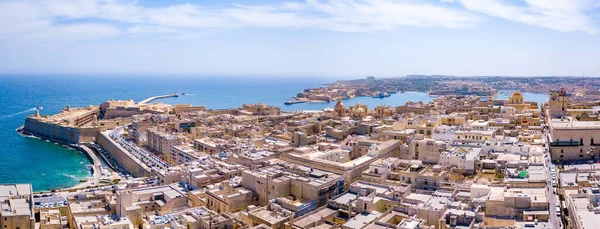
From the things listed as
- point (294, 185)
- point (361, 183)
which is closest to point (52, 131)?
point (294, 185)

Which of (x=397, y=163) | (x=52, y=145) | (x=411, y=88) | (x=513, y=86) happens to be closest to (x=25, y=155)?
(x=52, y=145)

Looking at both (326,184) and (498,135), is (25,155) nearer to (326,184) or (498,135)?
(326,184)

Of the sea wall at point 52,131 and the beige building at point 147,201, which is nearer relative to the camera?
the beige building at point 147,201

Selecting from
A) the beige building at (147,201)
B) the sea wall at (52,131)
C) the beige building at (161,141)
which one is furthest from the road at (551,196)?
the sea wall at (52,131)

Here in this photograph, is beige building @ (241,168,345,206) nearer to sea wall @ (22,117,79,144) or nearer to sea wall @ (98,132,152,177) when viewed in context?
sea wall @ (98,132,152,177)

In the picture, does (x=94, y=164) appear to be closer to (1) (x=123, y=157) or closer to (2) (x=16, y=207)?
(1) (x=123, y=157)

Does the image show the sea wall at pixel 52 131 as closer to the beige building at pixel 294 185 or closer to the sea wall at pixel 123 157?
the sea wall at pixel 123 157

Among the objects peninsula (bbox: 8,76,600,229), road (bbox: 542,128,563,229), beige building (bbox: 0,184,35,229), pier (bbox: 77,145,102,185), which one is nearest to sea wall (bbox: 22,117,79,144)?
pier (bbox: 77,145,102,185)

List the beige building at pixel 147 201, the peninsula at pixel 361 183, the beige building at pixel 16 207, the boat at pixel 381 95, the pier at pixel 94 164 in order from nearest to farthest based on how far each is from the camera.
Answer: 1. the beige building at pixel 16 207
2. the peninsula at pixel 361 183
3. the beige building at pixel 147 201
4. the pier at pixel 94 164
5. the boat at pixel 381 95
